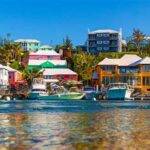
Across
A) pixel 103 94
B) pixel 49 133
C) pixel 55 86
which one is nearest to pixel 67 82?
pixel 55 86

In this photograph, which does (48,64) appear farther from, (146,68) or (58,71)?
(146,68)

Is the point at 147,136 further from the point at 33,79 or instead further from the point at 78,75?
the point at 78,75

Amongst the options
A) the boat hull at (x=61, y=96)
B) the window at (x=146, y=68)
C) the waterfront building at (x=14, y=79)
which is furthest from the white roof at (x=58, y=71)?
the boat hull at (x=61, y=96)

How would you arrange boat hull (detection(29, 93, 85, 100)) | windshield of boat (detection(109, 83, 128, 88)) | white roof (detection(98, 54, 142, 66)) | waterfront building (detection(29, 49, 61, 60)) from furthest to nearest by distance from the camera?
waterfront building (detection(29, 49, 61, 60)) → white roof (detection(98, 54, 142, 66)) → boat hull (detection(29, 93, 85, 100)) → windshield of boat (detection(109, 83, 128, 88))

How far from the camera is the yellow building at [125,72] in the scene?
16025 cm

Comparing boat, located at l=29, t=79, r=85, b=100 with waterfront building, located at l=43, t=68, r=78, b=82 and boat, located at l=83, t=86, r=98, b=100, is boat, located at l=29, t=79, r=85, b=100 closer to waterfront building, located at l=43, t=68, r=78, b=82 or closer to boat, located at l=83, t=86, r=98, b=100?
boat, located at l=83, t=86, r=98, b=100

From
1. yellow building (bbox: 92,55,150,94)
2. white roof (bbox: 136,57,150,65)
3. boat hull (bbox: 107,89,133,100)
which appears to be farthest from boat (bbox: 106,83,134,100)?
white roof (bbox: 136,57,150,65)

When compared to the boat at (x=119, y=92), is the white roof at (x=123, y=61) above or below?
above

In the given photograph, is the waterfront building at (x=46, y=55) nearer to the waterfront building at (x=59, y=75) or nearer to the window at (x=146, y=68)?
the waterfront building at (x=59, y=75)

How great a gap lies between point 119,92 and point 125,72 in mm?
20553

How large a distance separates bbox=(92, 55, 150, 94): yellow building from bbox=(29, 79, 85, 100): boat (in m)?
12.8

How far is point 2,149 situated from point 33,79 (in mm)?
134473

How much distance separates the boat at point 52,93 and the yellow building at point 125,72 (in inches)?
505

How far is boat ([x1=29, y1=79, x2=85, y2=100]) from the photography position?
147125 mm
